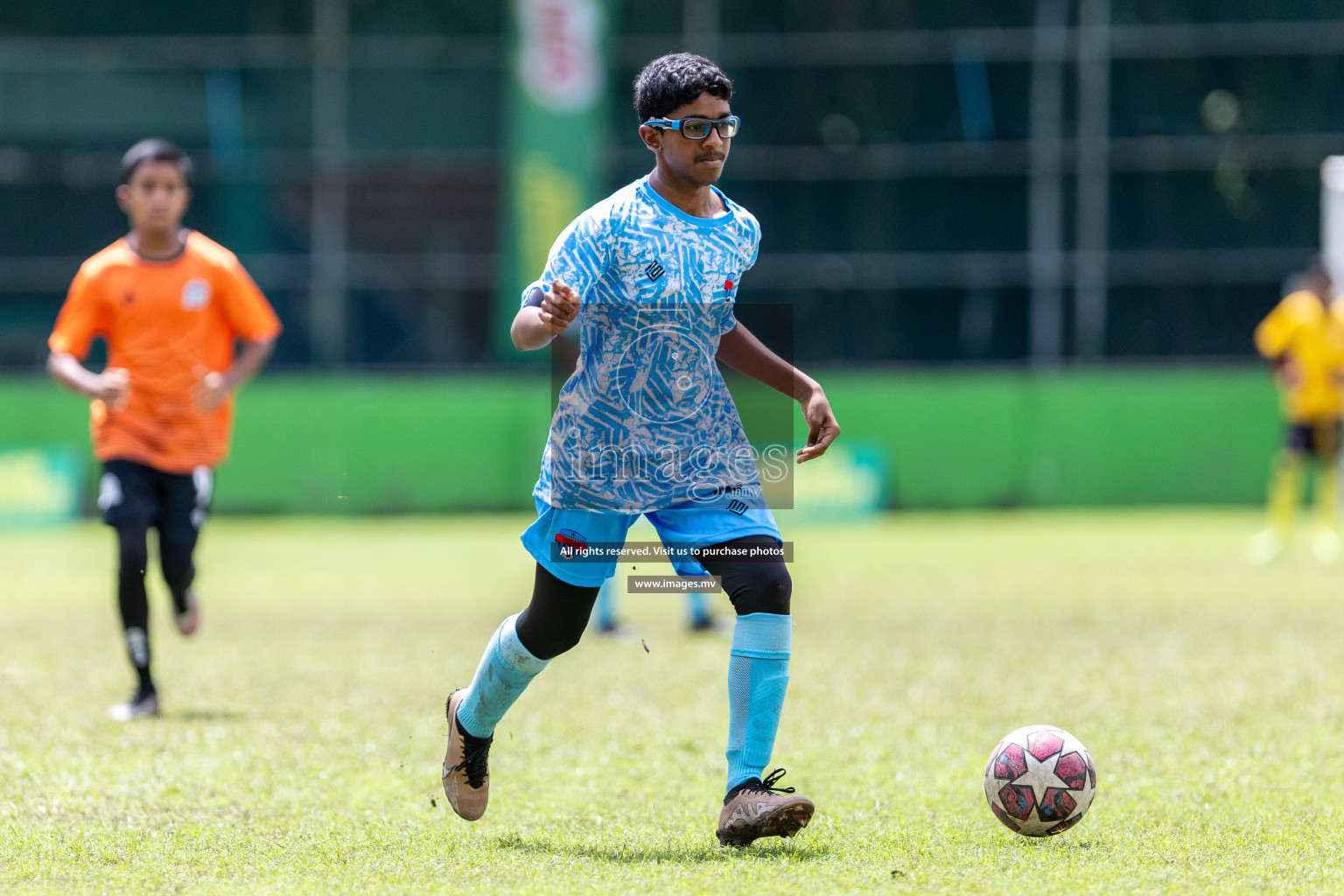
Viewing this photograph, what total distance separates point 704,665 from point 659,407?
165 inches

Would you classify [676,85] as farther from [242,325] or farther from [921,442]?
[921,442]

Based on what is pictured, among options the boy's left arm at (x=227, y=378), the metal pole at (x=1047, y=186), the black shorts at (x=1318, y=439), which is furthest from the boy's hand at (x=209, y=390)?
the metal pole at (x=1047, y=186)

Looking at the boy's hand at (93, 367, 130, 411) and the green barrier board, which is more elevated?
the boy's hand at (93, 367, 130, 411)

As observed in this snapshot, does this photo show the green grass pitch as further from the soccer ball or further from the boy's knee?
the boy's knee

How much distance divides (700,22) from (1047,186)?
196 inches

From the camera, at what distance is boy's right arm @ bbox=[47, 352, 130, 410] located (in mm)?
7008

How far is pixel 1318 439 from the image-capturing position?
15.8m

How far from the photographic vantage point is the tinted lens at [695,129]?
474 cm

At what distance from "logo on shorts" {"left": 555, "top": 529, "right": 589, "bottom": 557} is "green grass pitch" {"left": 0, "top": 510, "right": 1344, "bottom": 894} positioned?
31.9 inches

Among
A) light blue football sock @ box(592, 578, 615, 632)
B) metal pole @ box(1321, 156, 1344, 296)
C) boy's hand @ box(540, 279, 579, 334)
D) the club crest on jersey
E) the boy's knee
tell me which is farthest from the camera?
metal pole @ box(1321, 156, 1344, 296)

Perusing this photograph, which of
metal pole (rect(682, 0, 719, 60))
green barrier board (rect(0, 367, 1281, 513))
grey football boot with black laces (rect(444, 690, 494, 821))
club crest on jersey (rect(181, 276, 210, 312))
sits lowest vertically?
green barrier board (rect(0, 367, 1281, 513))

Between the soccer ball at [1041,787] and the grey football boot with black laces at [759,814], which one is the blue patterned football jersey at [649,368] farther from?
the soccer ball at [1041,787]

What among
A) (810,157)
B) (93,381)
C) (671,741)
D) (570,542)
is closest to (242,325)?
(93,381)

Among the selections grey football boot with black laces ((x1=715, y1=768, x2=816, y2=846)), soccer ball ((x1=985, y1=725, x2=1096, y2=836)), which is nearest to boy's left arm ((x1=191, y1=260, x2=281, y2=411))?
grey football boot with black laces ((x1=715, y1=768, x2=816, y2=846))
